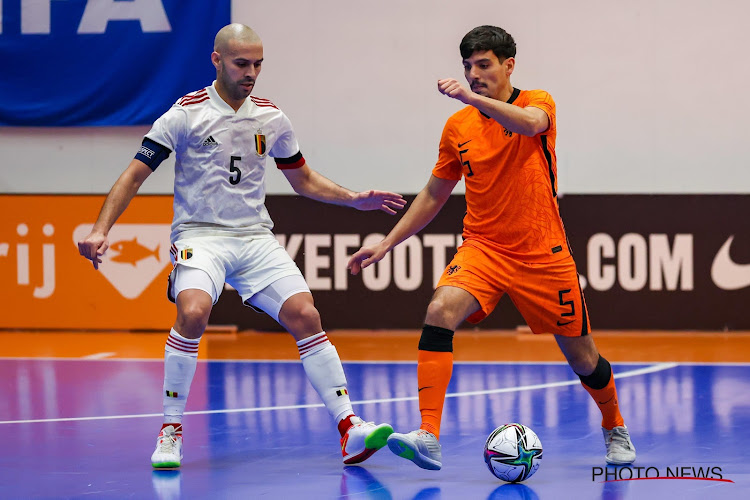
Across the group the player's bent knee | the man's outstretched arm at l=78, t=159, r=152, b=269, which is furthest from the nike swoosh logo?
the man's outstretched arm at l=78, t=159, r=152, b=269

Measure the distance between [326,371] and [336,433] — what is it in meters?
0.80

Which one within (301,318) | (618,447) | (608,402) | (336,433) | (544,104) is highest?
(544,104)

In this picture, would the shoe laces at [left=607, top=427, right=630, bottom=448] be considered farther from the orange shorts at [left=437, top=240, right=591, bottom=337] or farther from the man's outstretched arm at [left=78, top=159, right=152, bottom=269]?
the man's outstretched arm at [left=78, top=159, right=152, bottom=269]

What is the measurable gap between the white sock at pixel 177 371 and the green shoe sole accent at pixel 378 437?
98 centimetres

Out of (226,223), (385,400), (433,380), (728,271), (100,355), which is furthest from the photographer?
(728,271)

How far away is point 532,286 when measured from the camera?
5188 mm

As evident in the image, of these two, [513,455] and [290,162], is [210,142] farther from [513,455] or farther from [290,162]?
[513,455]

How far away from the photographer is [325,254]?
11.9m

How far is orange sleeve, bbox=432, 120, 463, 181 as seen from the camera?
5.43 m

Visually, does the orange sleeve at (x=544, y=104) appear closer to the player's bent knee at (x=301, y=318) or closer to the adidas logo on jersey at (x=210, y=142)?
the player's bent knee at (x=301, y=318)

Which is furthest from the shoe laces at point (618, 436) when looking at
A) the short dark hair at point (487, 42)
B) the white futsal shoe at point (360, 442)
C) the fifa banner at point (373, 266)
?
the fifa banner at point (373, 266)

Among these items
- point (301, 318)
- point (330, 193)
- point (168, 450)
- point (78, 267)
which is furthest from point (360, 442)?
point (78, 267)

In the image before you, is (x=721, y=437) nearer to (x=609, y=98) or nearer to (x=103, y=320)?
(x=609, y=98)

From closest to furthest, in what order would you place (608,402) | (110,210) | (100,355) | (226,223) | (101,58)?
(110,210) → (608,402) → (226,223) → (100,355) → (101,58)
